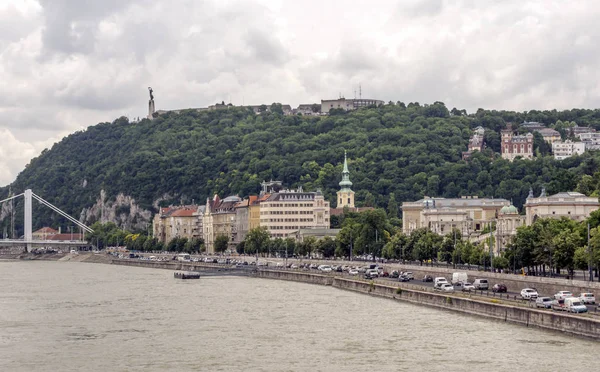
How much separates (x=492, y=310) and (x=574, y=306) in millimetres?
6085

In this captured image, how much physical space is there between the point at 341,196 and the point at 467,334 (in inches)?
4803

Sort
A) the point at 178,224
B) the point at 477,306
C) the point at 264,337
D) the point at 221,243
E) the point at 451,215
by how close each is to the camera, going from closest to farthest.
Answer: the point at 264,337
the point at 477,306
the point at 451,215
the point at 221,243
the point at 178,224

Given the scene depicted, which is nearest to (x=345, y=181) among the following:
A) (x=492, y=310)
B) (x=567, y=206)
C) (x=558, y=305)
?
(x=567, y=206)

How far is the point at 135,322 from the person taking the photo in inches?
2480

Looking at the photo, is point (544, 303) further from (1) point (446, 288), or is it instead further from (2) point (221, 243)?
(2) point (221, 243)

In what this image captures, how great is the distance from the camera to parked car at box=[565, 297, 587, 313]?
164 feet

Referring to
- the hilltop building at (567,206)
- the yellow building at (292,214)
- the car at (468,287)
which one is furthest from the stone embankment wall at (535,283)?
the yellow building at (292,214)

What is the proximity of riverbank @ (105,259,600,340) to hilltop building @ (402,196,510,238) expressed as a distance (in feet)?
94.8

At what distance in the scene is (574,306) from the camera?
5038 centimetres

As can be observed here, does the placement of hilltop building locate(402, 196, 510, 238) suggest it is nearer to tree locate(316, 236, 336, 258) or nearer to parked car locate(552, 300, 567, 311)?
Answer: tree locate(316, 236, 336, 258)

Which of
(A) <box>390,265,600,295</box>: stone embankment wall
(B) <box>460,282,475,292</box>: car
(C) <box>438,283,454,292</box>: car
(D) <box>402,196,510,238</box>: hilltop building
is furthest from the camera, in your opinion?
(D) <box>402,196,510,238</box>: hilltop building

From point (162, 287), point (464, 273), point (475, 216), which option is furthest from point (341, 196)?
point (464, 273)

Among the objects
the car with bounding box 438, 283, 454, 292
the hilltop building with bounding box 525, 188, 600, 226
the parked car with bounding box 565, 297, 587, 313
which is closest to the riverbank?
the parked car with bounding box 565, 297, 587, 313

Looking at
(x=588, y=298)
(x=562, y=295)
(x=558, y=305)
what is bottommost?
(x=558, y=305)
